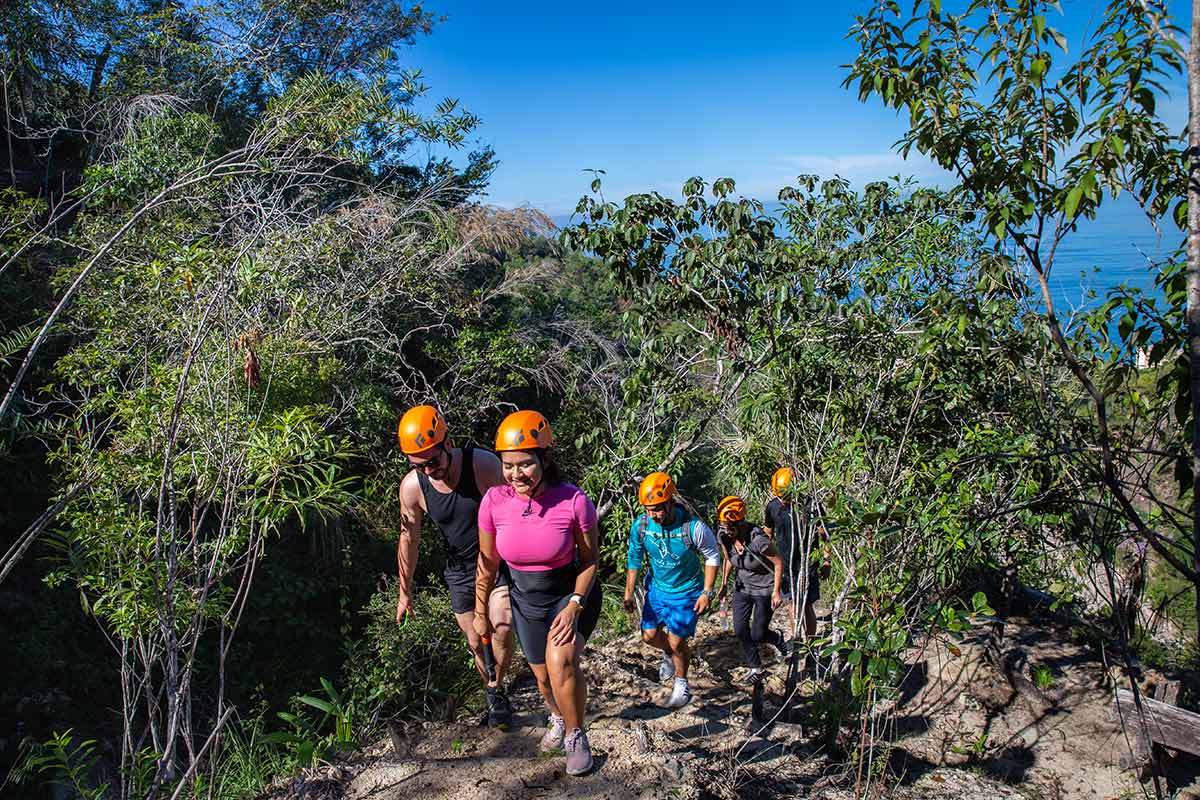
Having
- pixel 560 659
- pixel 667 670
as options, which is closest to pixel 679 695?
pixel 667 670

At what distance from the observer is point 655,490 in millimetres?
4398

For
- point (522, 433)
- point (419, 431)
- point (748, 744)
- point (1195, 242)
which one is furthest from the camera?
point (748, 744)

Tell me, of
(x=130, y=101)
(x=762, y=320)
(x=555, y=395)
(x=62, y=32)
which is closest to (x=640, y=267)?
(x=762, y=320)

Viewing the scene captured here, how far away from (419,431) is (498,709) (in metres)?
1.59

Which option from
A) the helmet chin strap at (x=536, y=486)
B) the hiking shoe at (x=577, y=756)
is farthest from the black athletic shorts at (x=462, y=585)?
the hiking shoe at (x=577, y=756)

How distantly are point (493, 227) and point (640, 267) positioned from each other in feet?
21.8

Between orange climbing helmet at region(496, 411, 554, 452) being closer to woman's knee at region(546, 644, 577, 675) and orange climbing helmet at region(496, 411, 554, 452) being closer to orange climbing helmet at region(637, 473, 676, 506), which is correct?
woman's knee at region(546, 644, 577, 675)

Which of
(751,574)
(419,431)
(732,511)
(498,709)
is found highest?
(419,431)

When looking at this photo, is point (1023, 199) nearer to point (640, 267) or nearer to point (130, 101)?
point (640, 267)

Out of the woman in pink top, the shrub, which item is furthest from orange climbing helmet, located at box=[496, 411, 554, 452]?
the shrub

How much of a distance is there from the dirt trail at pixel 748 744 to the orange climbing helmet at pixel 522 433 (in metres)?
1.47

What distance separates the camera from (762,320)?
4652 millimetres

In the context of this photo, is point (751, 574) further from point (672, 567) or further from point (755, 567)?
point (672, 567)

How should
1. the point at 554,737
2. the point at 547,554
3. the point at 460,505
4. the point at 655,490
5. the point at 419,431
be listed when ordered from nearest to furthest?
the point at 547,554, the point at 419,431, the point at 554,737, the point at 460,505, the point at 655,490
